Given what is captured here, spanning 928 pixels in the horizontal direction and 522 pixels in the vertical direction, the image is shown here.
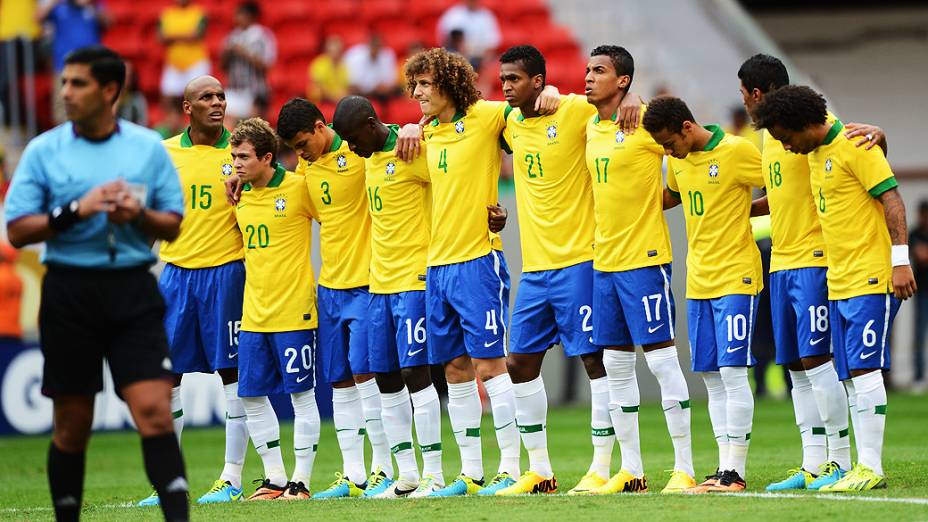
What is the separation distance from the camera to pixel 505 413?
8898 mm

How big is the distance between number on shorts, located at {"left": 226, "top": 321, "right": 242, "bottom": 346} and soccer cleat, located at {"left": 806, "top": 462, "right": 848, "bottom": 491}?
370cm

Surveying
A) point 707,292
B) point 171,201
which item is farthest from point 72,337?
point 707,292

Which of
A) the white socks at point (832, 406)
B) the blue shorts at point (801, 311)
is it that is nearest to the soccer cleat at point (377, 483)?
the blue shorts at point (801, 311)

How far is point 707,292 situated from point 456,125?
5.97ft

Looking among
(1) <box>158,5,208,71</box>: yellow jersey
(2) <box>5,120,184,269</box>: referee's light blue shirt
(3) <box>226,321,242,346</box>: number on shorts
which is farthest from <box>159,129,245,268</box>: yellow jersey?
(1) <box>158,5,208,71</box>: yellow jersey

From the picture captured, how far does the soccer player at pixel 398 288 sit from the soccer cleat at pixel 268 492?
69 cm

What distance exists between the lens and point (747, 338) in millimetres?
8594

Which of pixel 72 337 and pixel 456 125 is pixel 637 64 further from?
pixel 72 337

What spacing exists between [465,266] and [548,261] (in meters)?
0.50

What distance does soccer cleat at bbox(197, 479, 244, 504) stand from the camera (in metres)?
9.41

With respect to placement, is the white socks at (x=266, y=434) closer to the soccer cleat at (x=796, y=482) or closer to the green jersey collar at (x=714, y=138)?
the soccer cleat at (x=796, y=482)

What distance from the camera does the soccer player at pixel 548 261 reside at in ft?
29.0

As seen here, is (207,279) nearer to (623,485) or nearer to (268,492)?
(268,492)

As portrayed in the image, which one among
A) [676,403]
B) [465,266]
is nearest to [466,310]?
[465,266]
